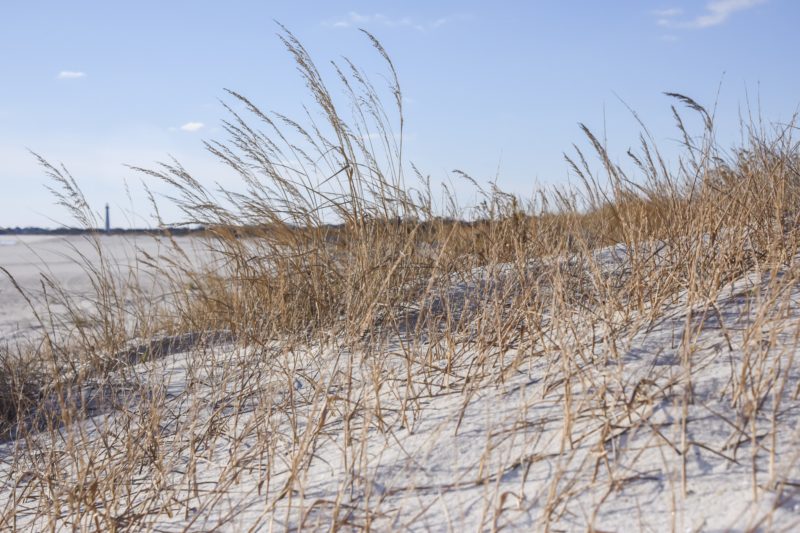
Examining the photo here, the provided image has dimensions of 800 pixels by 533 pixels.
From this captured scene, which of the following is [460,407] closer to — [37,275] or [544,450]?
[544,450]

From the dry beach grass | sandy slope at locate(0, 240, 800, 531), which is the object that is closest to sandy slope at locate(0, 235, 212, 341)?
the dry beach grass

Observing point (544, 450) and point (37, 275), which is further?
point (37, 275)

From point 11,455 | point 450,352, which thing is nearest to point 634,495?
point 450,352

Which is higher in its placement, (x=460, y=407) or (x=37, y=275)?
(x=37, y=275)

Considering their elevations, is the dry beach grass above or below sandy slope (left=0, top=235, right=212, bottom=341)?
below

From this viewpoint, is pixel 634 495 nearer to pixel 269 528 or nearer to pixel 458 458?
pixel 458 458

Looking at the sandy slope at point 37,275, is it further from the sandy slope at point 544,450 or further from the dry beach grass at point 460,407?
the sandy slope at point 544,450

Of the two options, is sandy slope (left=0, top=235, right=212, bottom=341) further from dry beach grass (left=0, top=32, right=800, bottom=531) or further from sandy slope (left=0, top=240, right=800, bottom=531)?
sandy slope (left=0, top=240, right=800, bottom=531)

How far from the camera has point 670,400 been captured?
136cm

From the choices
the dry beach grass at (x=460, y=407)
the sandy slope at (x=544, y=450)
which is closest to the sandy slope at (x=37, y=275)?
the dry beach grass at (x=460, y=407)

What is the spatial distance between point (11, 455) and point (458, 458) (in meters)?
1.50

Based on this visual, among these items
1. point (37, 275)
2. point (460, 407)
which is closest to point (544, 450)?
point (460, 407)

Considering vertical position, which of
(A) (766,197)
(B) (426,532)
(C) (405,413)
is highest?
(A) (766,197)

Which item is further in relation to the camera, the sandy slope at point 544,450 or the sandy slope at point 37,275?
the sandy slope at point 37,275
